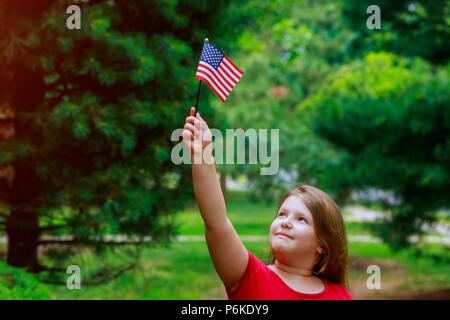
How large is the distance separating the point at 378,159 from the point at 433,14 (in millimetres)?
2028

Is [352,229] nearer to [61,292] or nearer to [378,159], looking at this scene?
[378,159]

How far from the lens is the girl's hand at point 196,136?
66.9 inches

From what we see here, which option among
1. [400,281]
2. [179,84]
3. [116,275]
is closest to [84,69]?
[179,84]

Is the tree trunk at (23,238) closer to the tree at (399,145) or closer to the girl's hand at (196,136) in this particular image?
the girl's hand at (196,136)

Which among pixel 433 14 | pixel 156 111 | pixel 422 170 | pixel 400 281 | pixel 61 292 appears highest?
pixel 433 14


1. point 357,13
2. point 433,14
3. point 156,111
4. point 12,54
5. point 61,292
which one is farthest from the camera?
point 357,13

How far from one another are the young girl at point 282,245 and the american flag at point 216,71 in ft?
1.05

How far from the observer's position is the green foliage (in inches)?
113

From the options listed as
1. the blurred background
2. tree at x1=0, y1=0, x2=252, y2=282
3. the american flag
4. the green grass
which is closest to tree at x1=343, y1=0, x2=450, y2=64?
the blurred background

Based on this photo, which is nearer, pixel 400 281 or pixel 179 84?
pixel 179 84

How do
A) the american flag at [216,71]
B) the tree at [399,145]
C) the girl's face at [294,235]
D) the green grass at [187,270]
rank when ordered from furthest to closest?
the tree at [399,145] → the green grass at [187,270] → the american flag at [216,71] → the girl's face at [294,235]

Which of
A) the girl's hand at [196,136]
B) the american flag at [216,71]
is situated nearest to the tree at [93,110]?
the american flag at [216,71]

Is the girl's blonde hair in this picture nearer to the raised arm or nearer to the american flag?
the raised arm

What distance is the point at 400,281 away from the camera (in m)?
9.84
